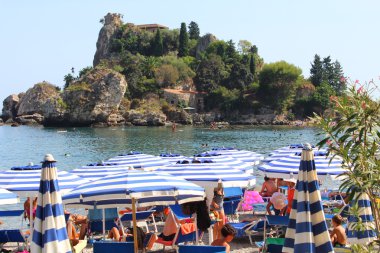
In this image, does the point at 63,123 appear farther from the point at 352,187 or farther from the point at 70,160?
the point at 352,187

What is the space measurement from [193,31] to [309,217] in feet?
460

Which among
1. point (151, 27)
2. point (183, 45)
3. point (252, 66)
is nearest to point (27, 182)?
point (252, 66)

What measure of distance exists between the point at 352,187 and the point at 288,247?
2.32m

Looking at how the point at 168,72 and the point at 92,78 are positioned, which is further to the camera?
the point at 168,72

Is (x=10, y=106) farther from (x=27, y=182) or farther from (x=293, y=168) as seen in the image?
(x=27, y=182)

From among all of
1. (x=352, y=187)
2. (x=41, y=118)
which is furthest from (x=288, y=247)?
(x=41, y=118)

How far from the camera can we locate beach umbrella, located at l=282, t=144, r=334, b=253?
7176 mm

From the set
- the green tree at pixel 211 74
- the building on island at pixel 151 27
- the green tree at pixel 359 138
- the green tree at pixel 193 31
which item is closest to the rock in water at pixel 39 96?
the green tree at pixel 211 74

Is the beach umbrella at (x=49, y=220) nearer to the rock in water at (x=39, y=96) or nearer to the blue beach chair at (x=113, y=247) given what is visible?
the blue beach chair at (x=113, y=247)

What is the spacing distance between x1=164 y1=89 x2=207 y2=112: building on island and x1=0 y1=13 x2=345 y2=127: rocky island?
22 cm

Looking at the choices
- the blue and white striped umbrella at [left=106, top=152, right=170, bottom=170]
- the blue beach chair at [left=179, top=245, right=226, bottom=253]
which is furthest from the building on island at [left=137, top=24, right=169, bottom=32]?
the blue beach chair at [left=179, top=245, right=226, bottom=253]

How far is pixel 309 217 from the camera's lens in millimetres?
7227

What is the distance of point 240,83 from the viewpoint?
394 ft

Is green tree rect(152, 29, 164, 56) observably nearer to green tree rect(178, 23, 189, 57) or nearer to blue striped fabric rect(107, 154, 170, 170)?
green tree rect(178, 23, 189, 57)
